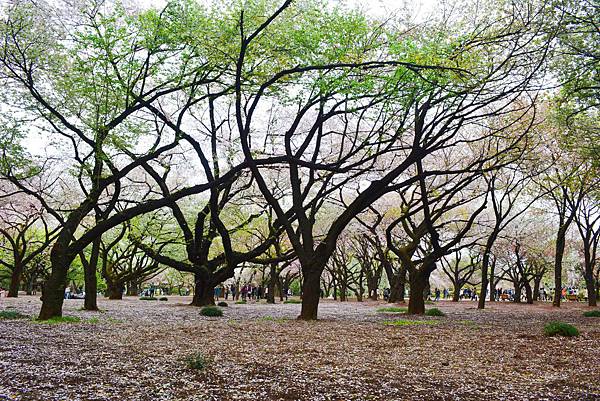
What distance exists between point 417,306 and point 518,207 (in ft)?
81.6

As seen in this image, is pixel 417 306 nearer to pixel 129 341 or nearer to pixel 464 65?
pixel 464 65

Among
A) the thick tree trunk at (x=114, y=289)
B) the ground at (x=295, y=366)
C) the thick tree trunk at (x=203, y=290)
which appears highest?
the ground at (x=295, y=366)

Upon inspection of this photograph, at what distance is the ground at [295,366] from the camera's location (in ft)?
15.4

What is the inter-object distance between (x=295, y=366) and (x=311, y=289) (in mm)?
7836

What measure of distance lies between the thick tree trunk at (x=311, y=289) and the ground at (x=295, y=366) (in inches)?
155

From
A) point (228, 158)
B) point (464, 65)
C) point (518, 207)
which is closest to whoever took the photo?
point (464, 65)

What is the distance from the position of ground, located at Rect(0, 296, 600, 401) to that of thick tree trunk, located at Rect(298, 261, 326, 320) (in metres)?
3.93

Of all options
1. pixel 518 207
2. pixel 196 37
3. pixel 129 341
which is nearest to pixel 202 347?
pixel 129 341

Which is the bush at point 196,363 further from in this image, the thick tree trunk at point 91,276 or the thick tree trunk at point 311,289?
the thick tree trunk at point 91,276

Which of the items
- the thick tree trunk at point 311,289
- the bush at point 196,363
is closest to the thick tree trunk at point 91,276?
the thick tree trunk at point 311,289

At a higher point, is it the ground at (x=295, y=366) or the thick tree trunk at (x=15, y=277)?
the ground at (x=295, y=366)

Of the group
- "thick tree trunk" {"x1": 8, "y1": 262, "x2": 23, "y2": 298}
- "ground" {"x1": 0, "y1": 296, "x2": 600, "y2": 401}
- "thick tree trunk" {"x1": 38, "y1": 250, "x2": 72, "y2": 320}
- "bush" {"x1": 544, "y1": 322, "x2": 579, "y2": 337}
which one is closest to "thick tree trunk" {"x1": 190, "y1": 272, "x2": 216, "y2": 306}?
"thick tree trunk" {"x1": 38, "y1": 250, "x2": 72, "y2": 320}

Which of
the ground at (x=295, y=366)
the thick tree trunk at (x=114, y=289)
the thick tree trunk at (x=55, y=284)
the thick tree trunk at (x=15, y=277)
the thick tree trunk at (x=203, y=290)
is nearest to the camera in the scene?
the ground at (x=295, y=366)

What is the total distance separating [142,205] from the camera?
41.9 feet
